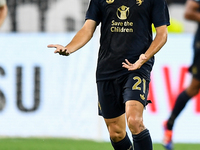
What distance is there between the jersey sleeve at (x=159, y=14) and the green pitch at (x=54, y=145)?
3033 millimetres

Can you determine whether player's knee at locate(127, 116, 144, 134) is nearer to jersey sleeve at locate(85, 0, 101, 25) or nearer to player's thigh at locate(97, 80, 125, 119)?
player's thigh at locate(97, 80, 125, 119)

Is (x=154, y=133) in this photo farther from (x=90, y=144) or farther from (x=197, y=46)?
(x=197, y=46)

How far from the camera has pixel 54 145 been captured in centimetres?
763

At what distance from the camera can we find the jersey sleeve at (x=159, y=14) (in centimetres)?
464

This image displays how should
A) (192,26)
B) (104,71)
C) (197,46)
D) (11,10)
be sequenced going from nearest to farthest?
(104,71) < (197,46) < (11,10) < (192,26)

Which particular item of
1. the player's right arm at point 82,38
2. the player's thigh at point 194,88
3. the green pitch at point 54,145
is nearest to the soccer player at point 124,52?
the player's right arm at point 82,38

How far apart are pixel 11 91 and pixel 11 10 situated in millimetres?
1548

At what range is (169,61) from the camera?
8.84 m

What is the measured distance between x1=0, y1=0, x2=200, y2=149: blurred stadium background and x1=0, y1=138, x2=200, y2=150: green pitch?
15.5 inches

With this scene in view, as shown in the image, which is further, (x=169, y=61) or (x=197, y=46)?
(x=169, y=61)

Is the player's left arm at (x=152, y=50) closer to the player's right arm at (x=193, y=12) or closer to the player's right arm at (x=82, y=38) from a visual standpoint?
the player's right arm at (x=82, y=38)

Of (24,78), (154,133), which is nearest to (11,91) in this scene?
(24,78)

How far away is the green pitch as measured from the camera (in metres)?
7.21

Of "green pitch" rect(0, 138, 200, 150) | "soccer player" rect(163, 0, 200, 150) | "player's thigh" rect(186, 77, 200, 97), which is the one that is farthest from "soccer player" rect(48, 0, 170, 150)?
"green pitch" rect(0, 138, 200, 150)
